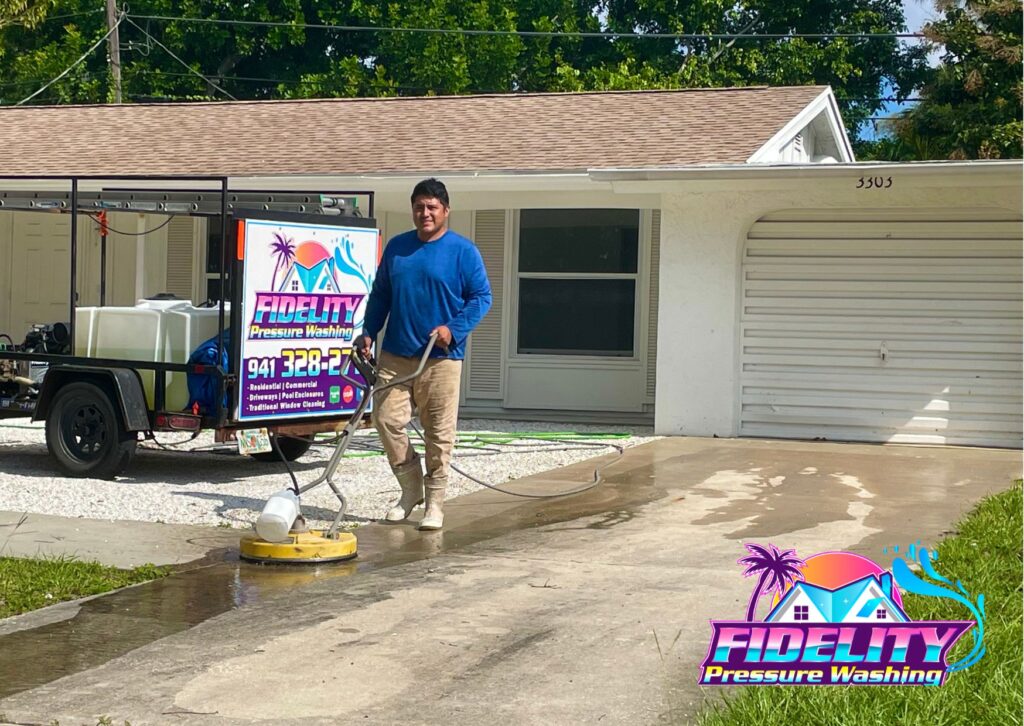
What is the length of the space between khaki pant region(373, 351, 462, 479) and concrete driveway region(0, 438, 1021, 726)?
49cm

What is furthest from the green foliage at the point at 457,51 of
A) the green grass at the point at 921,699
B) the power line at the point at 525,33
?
the green grass at the point at 921,699

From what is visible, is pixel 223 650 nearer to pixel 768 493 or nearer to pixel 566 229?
pixel 768 493

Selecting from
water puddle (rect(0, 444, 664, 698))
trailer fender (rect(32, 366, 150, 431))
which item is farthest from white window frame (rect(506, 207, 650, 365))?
trailer fender (rect(32, 366, 150, 431))

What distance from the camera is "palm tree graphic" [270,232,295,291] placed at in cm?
1009

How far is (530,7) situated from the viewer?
3716cm

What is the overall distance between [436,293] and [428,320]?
168mm

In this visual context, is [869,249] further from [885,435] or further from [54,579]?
[54,579]

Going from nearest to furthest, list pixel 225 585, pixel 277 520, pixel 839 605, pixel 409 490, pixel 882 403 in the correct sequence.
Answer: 1. pixel 839 605
2. pixel 225 585
3. pixel 277 520
4. pixel 409 490
5. pixel 882 403

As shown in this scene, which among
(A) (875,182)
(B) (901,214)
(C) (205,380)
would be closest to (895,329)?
(B) (901,214)

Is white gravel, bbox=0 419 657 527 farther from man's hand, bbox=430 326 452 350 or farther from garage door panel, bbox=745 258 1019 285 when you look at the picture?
garage door panel, bbox=745 258 1019 285

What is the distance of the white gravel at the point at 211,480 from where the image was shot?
9.26 metres

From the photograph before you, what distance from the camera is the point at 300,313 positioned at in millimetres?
10414

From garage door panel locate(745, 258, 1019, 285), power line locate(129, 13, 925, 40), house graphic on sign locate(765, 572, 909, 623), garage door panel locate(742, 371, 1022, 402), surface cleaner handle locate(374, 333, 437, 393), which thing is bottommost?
house graphic on sign locate(765, 572, 909, 623)

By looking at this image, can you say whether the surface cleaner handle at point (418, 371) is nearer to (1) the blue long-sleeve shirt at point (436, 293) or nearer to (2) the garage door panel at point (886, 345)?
(1) the blue long-sleeve shirt at point (436, 293)
